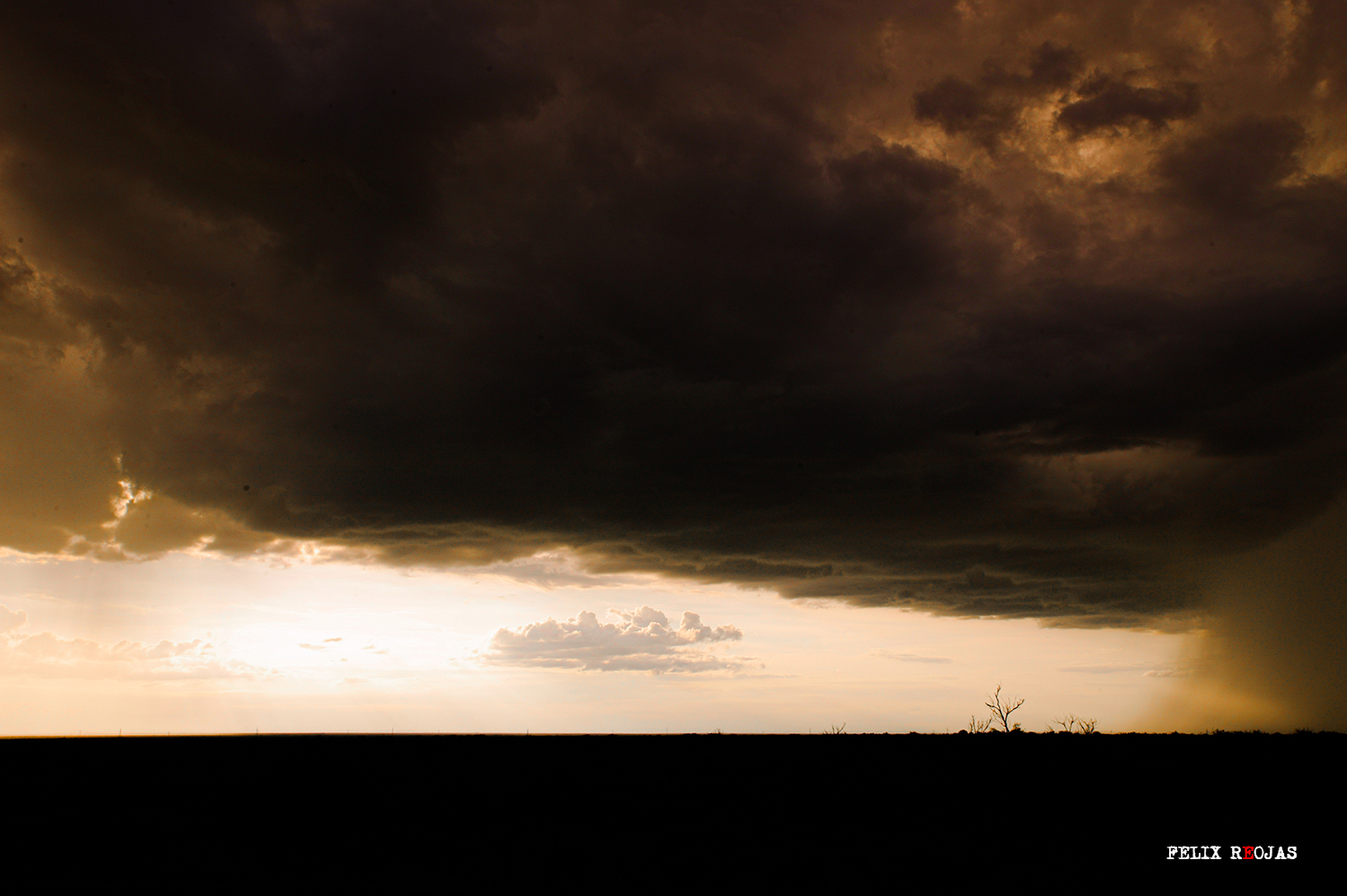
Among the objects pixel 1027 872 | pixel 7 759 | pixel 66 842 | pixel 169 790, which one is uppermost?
pixel 1027 872

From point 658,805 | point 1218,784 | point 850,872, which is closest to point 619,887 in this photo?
point 850,872

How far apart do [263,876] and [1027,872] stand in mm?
29264

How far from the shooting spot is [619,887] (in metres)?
26.8

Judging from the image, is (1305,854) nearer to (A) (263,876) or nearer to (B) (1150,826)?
(B) (1150,826)

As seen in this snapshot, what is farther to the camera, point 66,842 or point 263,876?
point 66,842

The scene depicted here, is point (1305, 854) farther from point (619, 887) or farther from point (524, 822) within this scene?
point (524, 822)

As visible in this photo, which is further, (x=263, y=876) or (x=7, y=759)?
(x=7, y=759)

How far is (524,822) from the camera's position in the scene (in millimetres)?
39125

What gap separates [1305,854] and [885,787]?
24.9m

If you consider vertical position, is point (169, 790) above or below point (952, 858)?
below

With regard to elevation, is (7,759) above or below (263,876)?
below

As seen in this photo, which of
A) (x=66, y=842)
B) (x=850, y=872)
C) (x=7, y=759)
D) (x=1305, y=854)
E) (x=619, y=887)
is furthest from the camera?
(x=7, y=759)

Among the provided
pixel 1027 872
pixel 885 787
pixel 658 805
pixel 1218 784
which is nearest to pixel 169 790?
pixel 658 805

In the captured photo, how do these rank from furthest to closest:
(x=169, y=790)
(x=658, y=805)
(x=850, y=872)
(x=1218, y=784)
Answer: (x=169, y=790) → (x=1218, y=784) → (x=658, y=805) → (x=850, y=872)
